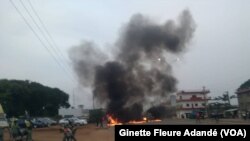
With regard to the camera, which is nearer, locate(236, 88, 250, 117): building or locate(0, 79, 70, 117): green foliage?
locate(0, 79, 70, 117): green foliage

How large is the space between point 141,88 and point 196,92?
2321 inches

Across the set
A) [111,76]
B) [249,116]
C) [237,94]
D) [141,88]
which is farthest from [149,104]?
[237,94]

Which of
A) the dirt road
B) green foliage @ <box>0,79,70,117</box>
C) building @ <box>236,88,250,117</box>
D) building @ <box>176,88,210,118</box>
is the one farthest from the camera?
building @ <box>176,88,210,118</box>

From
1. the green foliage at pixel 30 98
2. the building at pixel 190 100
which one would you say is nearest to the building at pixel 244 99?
the building at pixel 190 100

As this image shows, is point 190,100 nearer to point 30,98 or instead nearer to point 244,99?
point 244,99

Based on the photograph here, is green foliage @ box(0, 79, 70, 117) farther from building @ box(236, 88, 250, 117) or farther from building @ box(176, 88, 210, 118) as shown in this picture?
building @ box(236, 88, 250, 117)

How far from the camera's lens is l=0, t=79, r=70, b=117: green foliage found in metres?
78.4

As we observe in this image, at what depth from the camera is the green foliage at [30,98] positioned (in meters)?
78.4

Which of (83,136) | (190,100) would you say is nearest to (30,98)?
(190,100)

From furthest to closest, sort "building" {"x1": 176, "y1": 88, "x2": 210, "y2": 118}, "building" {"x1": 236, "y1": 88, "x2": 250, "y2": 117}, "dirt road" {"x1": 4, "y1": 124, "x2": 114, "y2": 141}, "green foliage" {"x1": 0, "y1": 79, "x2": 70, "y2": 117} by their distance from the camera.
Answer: "building" {"x1": 176, "y1": 88, "x2": 210, "y2": 118}, "building" {"x1": 236, "y1": 88, "x2": 250, "y2": 117}, "green foliage" {"x1": 0, "y1": 79, "x2": 70, "y2": 117}, "dirt road" {"x1": 4, "y1": 124, "x2": 114, "y2": 141}

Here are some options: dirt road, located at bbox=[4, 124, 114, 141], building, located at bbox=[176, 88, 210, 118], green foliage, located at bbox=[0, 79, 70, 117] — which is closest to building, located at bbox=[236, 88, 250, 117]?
building, located at bbox=[176, 88, 210, 118]

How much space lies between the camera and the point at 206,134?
11.4 meters

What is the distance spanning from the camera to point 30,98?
88.2m

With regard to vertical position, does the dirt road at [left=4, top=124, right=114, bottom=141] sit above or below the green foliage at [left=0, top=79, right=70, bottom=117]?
below
